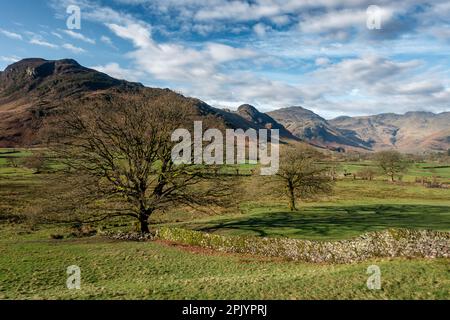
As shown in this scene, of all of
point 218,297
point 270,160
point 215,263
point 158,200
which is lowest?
point 215,263

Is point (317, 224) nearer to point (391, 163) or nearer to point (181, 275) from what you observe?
point (181, 275)

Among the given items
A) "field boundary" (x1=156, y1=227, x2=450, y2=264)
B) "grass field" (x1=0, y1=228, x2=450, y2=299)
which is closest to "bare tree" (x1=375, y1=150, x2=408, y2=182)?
"field boundary" (x1=156, y1=227, x2=450, y2=264)

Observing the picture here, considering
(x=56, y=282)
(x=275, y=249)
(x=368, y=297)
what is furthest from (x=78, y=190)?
(x=368, y=297)

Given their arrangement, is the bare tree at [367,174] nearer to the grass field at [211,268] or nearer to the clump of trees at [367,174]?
the clump of trees at [367,174]

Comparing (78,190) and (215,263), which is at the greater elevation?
(78,190)

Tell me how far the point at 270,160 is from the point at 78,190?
2778 cm

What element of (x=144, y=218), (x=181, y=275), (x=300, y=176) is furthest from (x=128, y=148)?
(x=300, y=176)

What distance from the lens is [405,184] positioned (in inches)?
3952

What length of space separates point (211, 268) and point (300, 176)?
87.4ft

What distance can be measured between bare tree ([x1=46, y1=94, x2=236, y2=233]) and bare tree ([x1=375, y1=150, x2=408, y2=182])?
9644 centimetres

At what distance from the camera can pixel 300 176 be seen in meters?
45.7

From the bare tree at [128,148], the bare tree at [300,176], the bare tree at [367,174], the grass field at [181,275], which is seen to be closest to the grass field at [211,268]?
the grass field at [181,275]

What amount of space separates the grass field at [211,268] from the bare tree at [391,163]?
70.0 meters
